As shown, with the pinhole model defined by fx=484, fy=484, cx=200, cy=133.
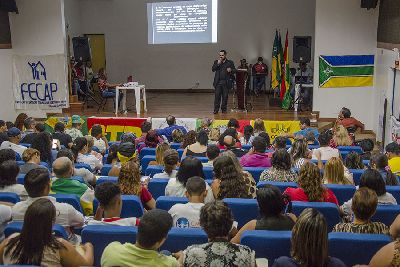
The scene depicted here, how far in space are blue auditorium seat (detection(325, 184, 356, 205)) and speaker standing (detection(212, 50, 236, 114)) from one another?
7.20 m

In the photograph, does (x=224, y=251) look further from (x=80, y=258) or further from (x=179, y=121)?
(x=179, y=121)

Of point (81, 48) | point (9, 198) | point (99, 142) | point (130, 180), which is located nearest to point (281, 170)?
point (130, 180)

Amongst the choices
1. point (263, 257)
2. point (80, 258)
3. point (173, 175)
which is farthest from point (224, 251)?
point (173, 175)

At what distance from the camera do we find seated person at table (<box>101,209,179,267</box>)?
2385 millimetres

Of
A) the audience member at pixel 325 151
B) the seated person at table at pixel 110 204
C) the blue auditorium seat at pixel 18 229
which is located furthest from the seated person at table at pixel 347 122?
the blue auditorium seat at pixel 18 229

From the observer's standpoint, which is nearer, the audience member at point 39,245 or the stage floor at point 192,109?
the audience member at point 39,245

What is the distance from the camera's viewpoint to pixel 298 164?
5.41 meters

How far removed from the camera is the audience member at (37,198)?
129 inches

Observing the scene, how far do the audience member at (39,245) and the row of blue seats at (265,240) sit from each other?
0.37 metres

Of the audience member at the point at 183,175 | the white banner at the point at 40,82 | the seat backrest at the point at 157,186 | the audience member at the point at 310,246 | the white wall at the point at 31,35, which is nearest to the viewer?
the audience member at the point at 310,246

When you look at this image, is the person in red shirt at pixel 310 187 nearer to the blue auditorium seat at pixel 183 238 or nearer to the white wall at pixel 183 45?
the blue auditorium seat at pixel 183 238

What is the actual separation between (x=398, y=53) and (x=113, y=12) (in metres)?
10.4

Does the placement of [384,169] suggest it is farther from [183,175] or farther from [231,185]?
[183,175]

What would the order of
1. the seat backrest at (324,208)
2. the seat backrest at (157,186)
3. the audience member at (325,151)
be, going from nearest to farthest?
the seat backrest at (324,208) → the seat backrest at (157,186) → the audience member at (325,151)
